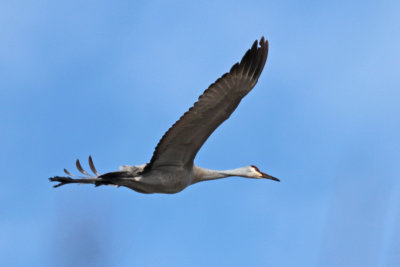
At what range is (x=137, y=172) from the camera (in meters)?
15.4

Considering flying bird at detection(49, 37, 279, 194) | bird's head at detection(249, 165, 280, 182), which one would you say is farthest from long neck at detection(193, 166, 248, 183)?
bird's head at detection(249, 165, 280, 182)

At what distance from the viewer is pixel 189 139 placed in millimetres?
15188

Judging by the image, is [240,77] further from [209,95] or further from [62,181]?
[62,181]

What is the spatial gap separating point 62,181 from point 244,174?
3.67 m

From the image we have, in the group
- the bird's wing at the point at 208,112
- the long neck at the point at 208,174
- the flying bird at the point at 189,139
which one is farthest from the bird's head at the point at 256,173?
the bird's wing at the point at 208,112

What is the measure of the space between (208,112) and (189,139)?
742 millimetres

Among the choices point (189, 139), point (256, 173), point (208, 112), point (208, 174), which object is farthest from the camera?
point (256, 173)

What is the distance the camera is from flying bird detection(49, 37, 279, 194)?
575 inches

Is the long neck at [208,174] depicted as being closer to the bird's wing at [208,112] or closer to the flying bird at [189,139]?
the flying bird at [189,139]

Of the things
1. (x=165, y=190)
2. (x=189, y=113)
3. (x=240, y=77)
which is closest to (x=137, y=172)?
(x=165, y=190)

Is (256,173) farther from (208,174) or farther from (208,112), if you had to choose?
(208,112)

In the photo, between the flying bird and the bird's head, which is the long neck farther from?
the bird's head

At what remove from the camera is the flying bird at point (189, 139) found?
48.0 feet

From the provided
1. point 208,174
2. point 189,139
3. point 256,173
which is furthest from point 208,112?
point 256,173
